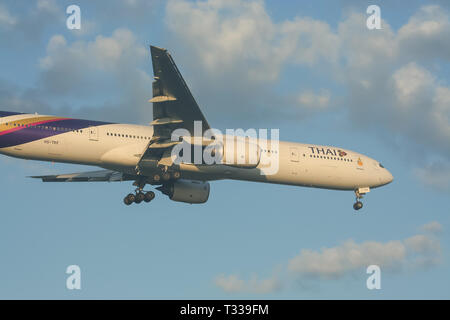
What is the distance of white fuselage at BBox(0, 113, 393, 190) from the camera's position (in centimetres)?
3416

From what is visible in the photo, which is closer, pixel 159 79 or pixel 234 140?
pixel 159 79

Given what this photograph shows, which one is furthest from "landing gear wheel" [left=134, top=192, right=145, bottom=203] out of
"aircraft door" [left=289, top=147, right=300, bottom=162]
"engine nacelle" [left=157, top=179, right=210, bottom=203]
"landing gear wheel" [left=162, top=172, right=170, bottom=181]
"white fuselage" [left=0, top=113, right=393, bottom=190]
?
"aircraft door" [left=289, top=147, right=300, bottom=162]

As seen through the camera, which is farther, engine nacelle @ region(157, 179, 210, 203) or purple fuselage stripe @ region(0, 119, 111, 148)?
engine nacelle @ region(157, 179, 210, 203)

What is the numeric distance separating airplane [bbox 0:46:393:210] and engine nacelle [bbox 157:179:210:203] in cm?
175

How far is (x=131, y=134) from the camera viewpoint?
35812mm

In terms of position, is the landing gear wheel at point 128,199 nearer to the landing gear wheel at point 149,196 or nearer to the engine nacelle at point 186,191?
the landing gear wheel at point 149,196

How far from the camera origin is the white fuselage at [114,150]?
1345 inches

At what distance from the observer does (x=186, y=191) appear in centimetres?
4100

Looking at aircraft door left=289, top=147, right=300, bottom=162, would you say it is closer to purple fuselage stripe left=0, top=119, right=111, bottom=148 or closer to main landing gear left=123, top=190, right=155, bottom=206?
main landing gear left=123, top=190, right=155, bottom=206

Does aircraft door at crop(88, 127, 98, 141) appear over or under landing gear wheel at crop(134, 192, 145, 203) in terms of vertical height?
over

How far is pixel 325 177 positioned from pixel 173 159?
32.1 ft
